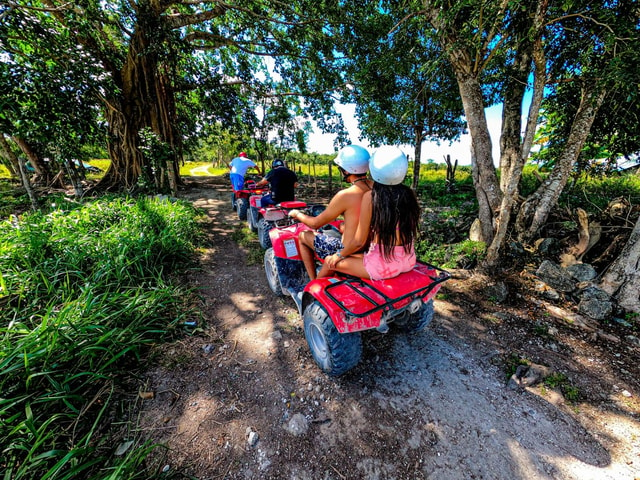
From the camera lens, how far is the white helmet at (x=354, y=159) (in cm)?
→ 202

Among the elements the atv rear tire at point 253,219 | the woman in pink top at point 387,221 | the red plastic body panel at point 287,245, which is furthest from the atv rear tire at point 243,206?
the woman in pink top at point 387,221

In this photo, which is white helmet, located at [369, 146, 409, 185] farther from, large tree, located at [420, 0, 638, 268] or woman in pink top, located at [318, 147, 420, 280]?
large tree, located at [420, 0, 638, 268]

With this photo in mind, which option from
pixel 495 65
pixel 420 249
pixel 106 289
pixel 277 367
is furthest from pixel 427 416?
pixel 495 65

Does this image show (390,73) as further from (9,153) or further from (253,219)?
(9,153)

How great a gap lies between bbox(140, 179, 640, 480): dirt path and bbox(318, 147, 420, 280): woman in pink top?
1050 mm

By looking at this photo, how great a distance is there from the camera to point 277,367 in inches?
91.2

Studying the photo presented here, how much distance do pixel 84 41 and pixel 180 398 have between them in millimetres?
9189

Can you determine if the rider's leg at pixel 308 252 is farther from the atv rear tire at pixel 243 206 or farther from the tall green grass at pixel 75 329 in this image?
the atv rear tire at pixel 243 206

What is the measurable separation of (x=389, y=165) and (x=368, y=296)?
0.96 metres

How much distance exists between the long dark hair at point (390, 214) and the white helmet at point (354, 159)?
0.31 meters

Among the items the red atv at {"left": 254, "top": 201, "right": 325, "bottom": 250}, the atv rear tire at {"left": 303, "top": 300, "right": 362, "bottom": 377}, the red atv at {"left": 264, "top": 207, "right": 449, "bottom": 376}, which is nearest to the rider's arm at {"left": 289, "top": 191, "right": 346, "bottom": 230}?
the red atv at {"left": 264, "top": 207, "right": 449, "bottom": 376}

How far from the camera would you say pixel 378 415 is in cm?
187

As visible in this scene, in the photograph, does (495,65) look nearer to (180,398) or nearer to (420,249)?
(420,249)

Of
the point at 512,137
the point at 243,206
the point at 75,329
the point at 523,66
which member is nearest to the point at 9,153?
the point at 243,206
